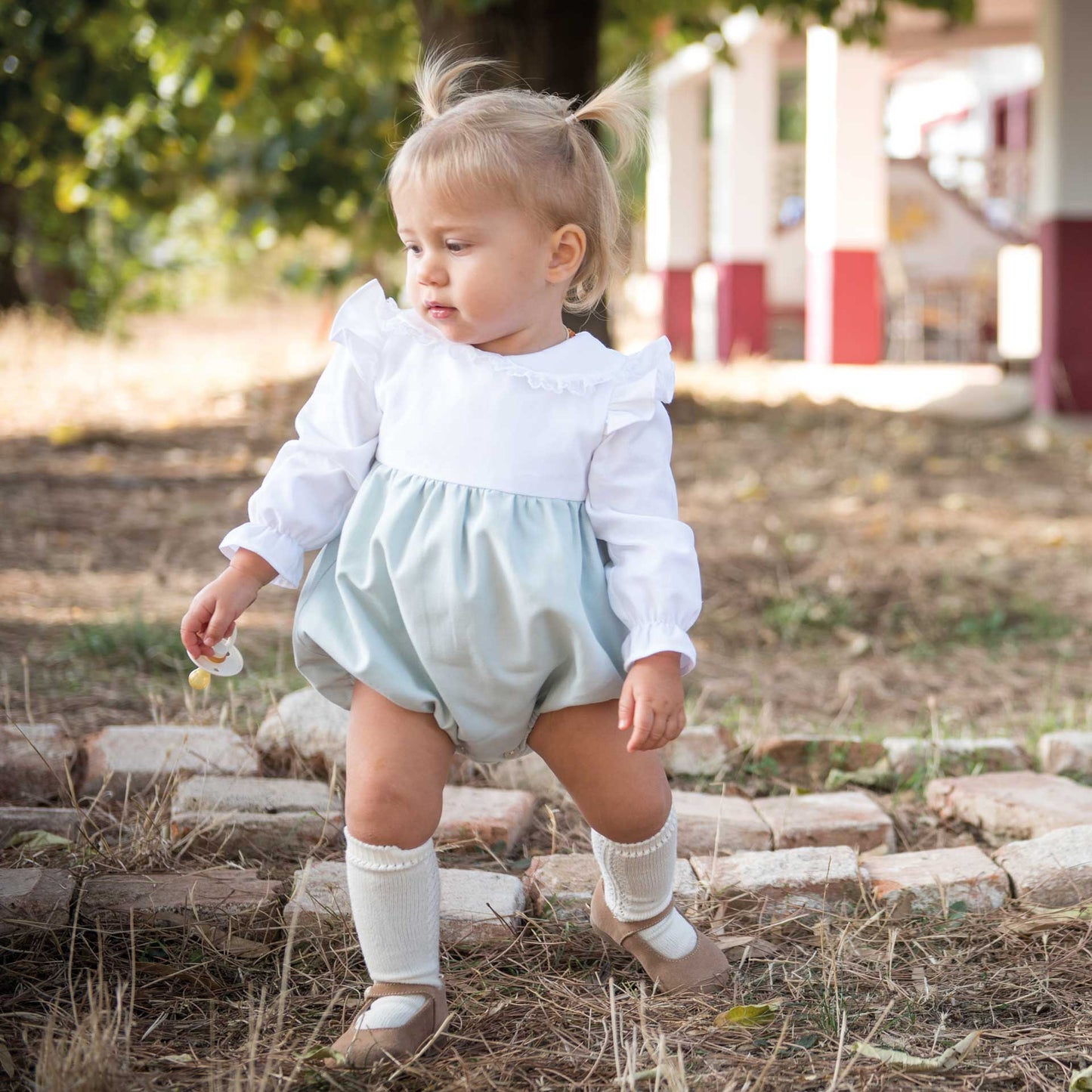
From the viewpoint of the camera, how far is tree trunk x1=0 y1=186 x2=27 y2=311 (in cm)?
1269

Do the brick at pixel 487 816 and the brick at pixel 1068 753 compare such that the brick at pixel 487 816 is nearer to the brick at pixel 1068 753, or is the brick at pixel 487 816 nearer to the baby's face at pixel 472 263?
the baby's face at pixel 472 263

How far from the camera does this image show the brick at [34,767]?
2.47m

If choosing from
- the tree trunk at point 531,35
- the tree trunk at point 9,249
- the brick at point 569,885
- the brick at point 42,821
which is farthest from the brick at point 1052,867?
the tree trunk at point 9,249

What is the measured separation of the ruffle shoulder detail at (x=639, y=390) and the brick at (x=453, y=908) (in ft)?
2.42

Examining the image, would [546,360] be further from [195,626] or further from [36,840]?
[36,840]

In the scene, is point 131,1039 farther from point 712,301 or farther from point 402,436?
point 712,301

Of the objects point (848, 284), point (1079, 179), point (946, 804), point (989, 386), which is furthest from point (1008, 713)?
point (848, 284)

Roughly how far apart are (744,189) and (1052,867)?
12301 millimetres

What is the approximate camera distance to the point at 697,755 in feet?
9.14

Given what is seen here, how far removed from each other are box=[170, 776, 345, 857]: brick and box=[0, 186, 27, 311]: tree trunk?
11.6 metres

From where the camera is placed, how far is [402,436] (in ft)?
5.89

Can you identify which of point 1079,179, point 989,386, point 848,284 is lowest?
point 989,386

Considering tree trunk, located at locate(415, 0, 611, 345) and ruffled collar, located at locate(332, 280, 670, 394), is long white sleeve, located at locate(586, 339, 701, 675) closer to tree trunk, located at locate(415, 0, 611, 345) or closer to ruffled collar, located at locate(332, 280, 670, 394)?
ruffled collar, located at locate(332, 280, 670, 394)

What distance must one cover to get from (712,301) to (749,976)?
521 inches
